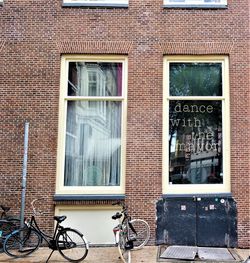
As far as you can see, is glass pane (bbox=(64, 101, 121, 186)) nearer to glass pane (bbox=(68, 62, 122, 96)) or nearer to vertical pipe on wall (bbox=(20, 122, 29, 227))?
glass pane (bbox=(68, 62, 122, 96))

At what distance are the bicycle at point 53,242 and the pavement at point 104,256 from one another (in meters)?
0.15

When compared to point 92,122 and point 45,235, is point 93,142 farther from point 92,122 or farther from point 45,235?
point 45,235

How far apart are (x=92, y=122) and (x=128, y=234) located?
302 centimetres

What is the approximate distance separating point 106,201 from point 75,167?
3.95 feet

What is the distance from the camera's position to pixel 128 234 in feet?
25.1

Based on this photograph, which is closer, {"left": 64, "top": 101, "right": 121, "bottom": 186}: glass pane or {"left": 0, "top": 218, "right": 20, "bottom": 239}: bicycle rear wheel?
{"left": 0, "top": 218, "right": 20, "bottom": 239}: bicycle rear wheel

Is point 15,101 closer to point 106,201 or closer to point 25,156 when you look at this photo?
point 25,156

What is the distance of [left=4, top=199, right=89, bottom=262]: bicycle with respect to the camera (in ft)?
23.6

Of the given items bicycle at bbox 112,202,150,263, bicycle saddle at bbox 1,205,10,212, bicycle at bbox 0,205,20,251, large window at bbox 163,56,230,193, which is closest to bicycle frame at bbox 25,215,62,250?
bicycle at bbox 0,205,20,251

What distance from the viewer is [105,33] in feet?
29.7

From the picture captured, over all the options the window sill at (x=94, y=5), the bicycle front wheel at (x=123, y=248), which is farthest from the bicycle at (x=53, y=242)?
the window sill at (x=94, y=5)

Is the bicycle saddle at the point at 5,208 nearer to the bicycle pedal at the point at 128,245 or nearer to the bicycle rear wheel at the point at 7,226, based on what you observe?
the bicycle rear wheel at the point at 7,226

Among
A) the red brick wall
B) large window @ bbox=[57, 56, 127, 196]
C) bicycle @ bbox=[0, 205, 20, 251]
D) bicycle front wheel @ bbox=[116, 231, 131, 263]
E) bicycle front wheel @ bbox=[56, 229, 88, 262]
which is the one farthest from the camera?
large window @ bbox=[57, 56, 127, 196]

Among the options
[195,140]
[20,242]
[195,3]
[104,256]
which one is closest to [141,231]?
[104,256]
